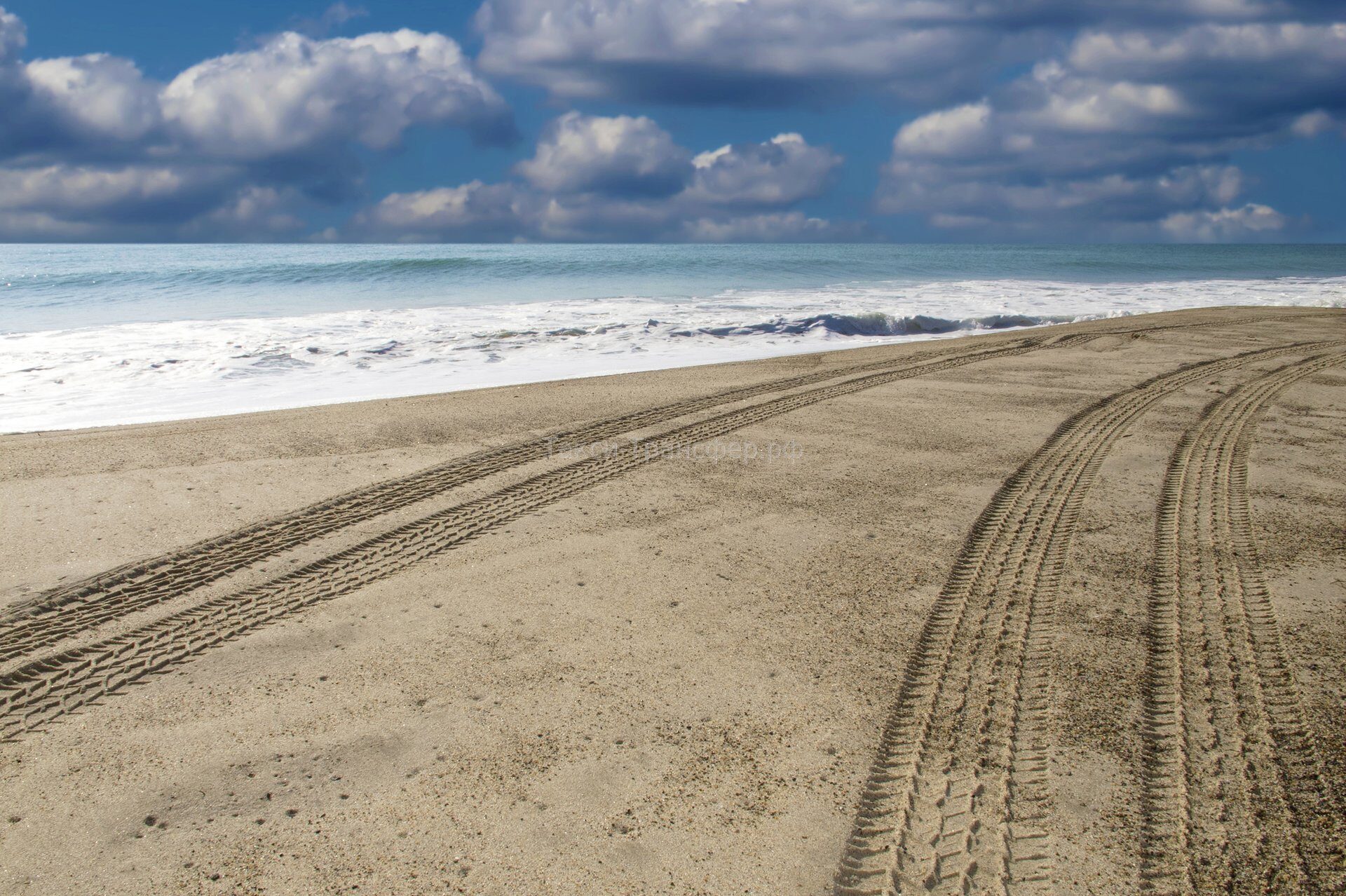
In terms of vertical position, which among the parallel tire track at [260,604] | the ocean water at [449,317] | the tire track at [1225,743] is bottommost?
the tire track at [1225,743]

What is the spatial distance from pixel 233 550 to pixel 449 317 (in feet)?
44.0

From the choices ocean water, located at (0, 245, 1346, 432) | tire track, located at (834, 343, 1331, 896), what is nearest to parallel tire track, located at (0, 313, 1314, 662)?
tire track, located at (834, 343, 1331, 896)

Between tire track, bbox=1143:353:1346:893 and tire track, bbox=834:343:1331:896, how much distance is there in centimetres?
35

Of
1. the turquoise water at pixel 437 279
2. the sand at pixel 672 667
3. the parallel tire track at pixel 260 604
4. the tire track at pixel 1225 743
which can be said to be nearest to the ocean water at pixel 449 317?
the turquoise water at pixel 437 279

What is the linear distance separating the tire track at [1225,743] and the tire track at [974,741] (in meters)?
0.35

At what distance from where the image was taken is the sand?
2299 millimetres

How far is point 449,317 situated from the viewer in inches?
672

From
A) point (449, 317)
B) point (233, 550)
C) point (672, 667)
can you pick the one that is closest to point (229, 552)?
point (233, 550)

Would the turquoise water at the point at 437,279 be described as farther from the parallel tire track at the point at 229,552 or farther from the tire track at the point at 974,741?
the tire track at the point at 974,741

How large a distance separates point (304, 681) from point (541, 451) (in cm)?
323

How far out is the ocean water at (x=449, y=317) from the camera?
9844mm

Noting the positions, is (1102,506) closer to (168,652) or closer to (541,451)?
(541,451)

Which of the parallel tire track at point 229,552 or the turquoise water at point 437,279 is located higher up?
the turquoise water at point 437,279

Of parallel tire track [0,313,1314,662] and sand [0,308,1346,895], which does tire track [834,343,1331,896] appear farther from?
parallel tire track [0,313,1314,662]
